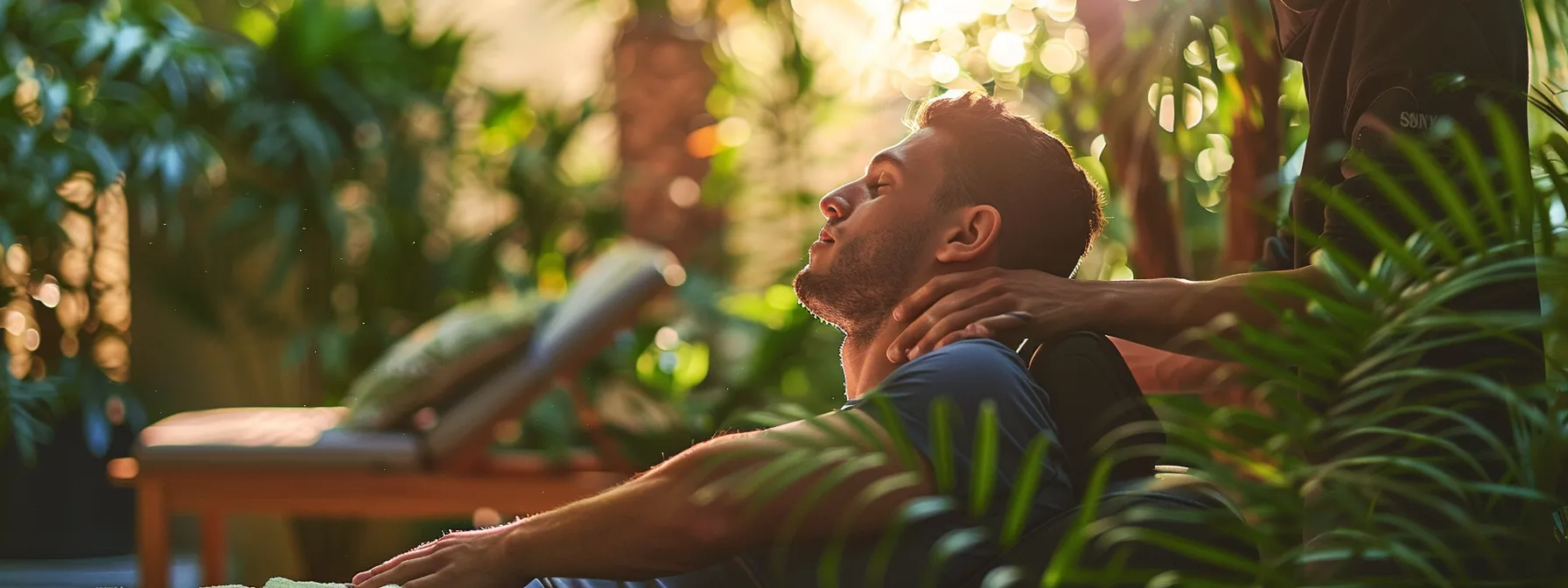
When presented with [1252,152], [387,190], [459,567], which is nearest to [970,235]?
[459,567]

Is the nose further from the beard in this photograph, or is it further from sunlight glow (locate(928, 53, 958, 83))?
sunlight glow (locate(928, 53, 958, 83))

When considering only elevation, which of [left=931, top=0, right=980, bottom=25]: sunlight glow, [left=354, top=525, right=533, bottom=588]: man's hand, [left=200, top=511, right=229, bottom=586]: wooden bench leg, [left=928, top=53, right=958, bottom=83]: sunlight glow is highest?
[left=931, top=0, right=980, bottom=25]: sunlight glow

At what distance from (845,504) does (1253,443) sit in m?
0.42

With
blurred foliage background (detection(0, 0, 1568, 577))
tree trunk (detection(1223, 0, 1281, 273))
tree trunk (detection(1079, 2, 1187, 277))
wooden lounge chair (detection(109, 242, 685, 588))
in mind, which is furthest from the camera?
blurred foliage background (detection(0, 0, 1568, 577))

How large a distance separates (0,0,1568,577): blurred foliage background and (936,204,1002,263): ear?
1.84 meters

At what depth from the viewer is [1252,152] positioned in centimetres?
207

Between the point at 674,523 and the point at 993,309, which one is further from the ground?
the point at 993,309

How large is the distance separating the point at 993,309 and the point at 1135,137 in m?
1.13

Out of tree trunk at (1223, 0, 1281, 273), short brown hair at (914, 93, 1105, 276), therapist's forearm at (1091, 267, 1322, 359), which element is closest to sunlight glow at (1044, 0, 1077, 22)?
tree trunk at (1223, 0, 1281, 273)

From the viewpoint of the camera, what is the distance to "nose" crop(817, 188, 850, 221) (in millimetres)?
1484

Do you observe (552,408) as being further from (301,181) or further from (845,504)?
(845,504)

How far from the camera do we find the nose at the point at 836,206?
148 cm

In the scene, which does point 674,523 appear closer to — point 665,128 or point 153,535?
point 153,535

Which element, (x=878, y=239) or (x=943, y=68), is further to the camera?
(x=943, y=68)
